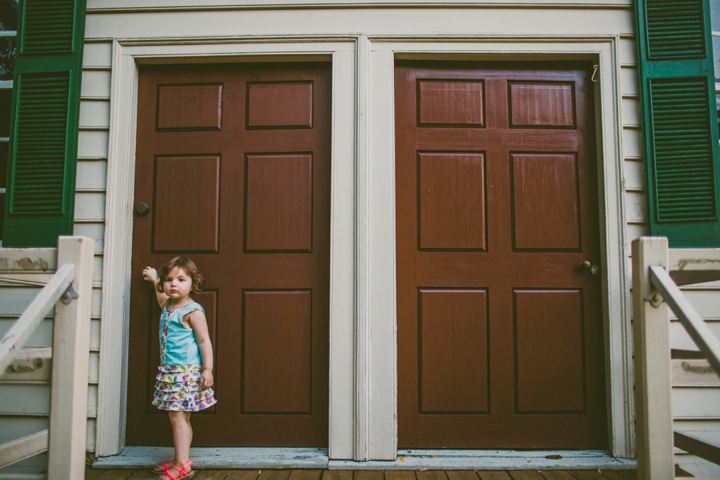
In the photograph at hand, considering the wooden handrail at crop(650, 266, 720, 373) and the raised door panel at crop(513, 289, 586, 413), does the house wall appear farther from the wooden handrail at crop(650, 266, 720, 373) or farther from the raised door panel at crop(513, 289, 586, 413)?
the wooden handrail at crop(650, 266, 720, 373)

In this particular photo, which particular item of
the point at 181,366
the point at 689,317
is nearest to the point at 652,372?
the point at 689,317

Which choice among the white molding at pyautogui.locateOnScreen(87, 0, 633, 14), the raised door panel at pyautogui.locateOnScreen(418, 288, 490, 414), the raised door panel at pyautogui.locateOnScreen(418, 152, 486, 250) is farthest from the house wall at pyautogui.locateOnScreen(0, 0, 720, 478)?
the raised door panel at pyautogui.locateOnScreen(418, 288, 490, 414)

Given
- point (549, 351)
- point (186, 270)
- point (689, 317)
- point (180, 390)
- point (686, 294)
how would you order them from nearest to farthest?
point (689, 317), point (180, 390), point (186, 270), point (686, 294), point (549, 351)

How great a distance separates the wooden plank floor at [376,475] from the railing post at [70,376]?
479mm

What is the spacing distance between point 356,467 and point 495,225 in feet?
4.78

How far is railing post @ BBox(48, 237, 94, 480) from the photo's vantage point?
189 centimetres

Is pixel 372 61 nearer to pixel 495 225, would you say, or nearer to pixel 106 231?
pixel 495 225

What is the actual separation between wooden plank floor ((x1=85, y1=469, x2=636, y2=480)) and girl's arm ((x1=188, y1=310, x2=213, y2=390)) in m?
0.47

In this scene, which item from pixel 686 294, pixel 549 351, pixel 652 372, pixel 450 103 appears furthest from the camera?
pixel 450 103

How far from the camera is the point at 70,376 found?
1908 mm

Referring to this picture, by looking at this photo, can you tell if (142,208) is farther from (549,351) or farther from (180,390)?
(549,351)

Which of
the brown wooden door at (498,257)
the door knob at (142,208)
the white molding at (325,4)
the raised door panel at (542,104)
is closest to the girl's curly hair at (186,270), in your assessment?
the door knob at (142,208)

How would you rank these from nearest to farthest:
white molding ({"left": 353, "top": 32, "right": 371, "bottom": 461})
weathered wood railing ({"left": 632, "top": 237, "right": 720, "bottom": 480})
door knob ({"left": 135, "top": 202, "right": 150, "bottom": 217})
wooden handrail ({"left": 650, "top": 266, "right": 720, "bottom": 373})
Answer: wooden handrail ({"left": 650, "top": 266, "right": 720, "bottom": 373}), weathered wood railing ({"left": 632, "top": 237, "right": 720, "bottom": 480}), white molding ({"left": 353, "top": 32, "right": 371, "bottom": 461}), door knob ({"left": 135, "top": 202, "right": 150, "bottom": 217})

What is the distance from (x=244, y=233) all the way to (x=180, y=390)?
870 mm
